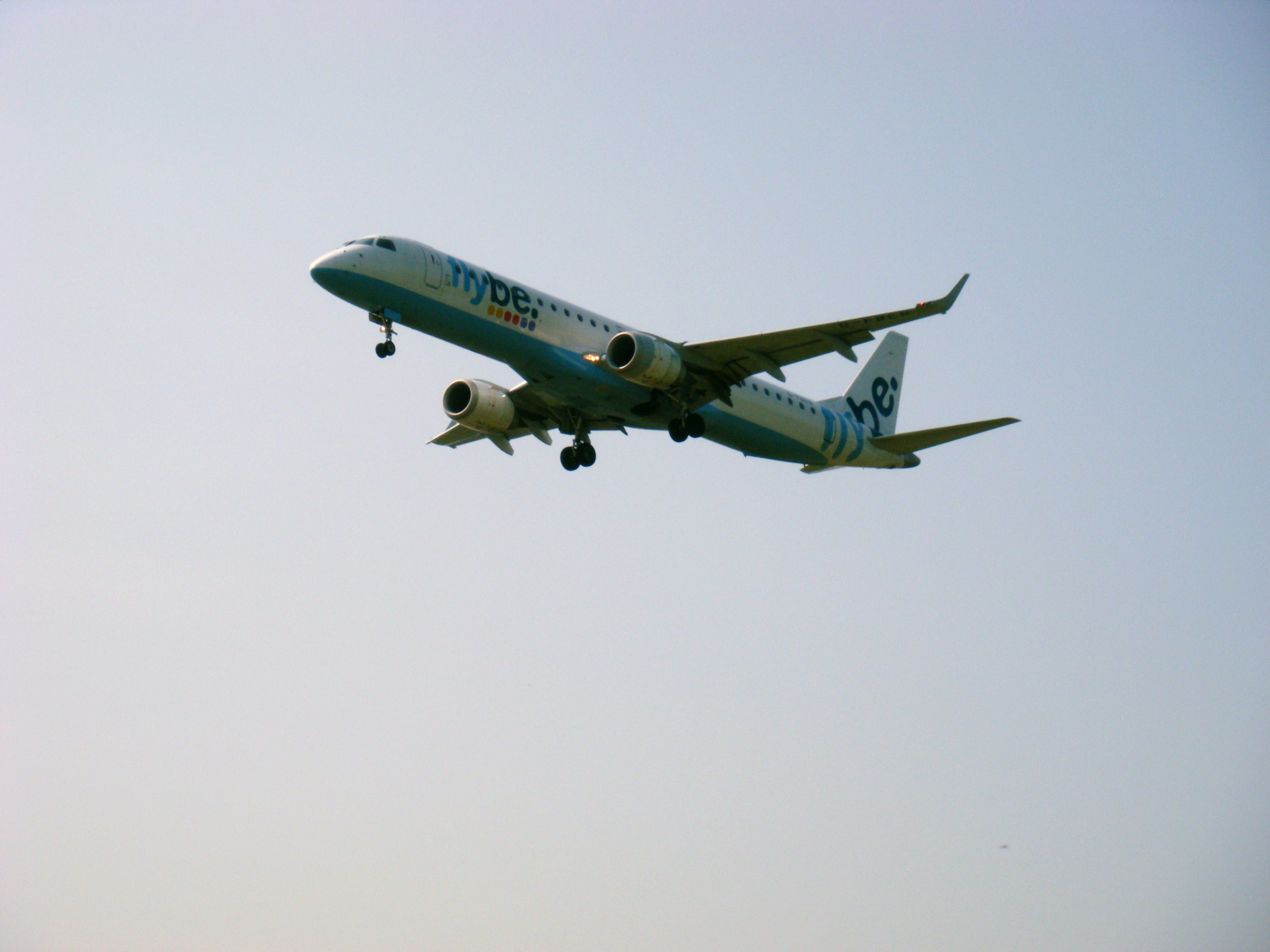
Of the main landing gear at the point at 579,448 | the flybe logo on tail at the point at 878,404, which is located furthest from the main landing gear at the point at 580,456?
the flybe logo on tail at the point at 878,404

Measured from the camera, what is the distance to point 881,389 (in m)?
43.4

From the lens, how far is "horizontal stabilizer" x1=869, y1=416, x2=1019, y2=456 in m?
34.5

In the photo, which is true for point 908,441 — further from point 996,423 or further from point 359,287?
point 359,287

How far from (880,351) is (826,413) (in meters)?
7.20

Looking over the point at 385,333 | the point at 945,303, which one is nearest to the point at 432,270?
the point at 385,333

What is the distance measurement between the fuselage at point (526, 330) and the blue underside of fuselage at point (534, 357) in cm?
2

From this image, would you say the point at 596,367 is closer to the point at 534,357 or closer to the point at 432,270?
the point at 534,357

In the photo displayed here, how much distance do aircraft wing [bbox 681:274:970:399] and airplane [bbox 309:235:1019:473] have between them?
3 centimetres

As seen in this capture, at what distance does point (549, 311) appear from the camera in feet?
109

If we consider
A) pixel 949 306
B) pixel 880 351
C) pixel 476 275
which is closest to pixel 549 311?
pixel 476 275

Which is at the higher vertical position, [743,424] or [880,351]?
[880,351]

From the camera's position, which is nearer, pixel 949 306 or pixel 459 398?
pixel 949 306

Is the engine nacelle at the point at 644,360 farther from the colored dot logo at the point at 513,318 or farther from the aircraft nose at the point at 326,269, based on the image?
the aircraft nose at the point at 326,269

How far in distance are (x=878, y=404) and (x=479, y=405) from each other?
45.2ft
